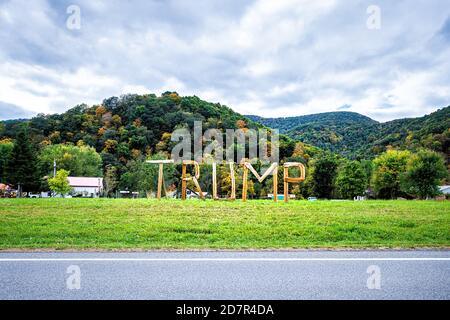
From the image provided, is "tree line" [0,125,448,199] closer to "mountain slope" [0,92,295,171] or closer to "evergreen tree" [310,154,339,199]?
"evergreen tree" [310,154,339,199]

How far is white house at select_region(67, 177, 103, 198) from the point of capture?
8469 cm

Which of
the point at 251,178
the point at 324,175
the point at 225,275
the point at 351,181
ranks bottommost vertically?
the point at 225,275

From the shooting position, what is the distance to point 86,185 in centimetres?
8694

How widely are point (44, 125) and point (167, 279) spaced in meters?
76.8

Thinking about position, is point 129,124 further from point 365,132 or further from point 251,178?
point 365,132

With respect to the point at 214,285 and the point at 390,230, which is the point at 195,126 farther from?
the point at 214,285

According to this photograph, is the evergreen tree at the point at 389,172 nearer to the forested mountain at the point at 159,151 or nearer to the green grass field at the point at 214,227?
the forested mountain at the point at 159,151

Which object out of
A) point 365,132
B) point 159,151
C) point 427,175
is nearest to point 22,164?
point 159,151

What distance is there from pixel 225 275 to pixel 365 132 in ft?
328

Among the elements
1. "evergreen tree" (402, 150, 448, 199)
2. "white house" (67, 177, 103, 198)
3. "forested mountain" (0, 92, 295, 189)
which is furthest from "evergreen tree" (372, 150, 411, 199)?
"white house" (67, 177, 103, 198)

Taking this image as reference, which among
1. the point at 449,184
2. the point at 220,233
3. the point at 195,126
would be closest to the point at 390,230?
the point at 220,233

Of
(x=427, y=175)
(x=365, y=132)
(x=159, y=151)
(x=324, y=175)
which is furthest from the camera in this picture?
(x=365, y=132)

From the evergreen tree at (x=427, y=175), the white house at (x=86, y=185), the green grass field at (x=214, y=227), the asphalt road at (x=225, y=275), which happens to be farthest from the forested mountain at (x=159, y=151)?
the asphalt road at (x=225, y=275)

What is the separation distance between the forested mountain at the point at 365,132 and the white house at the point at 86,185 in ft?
142
